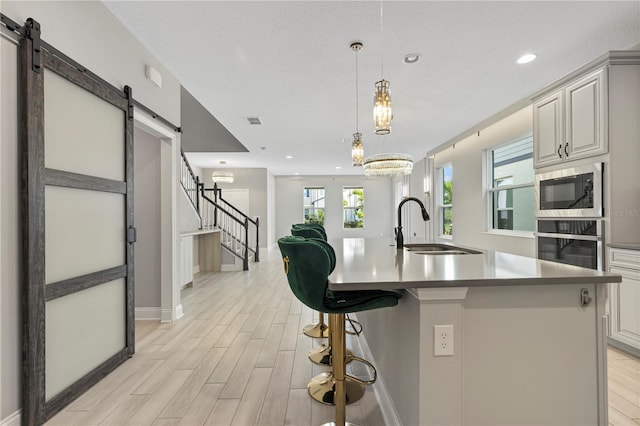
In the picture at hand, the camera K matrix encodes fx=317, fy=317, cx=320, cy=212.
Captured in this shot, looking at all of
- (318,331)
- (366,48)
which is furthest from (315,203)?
(366,48)

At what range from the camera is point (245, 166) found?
996 centimetres

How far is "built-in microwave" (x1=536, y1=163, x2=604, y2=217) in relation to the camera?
2.80m

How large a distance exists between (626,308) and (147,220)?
15.2 feet

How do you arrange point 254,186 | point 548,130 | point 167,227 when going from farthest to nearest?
1. point 254,186
2. point 167,227
3. point 548,130

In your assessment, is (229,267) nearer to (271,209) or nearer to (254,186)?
(254,186)

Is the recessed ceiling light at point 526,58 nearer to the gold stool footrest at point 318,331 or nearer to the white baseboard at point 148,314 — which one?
the gold stool footrest at point 318,331

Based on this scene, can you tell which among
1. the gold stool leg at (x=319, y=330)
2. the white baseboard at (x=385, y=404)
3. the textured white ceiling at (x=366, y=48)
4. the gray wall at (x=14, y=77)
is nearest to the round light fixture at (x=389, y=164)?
the textured white ceiling at (x=366, y=48)

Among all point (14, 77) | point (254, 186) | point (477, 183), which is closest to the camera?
point (14, 77)

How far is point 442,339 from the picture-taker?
131 centimetres

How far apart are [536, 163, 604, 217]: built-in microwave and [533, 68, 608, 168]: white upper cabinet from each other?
0.14 metres

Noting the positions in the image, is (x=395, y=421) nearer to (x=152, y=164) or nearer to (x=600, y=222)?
(x=600, y=222)

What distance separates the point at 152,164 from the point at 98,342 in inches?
78.1

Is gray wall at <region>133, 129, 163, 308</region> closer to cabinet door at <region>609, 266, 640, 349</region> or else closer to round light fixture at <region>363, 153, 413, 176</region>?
round light fixture at <region>363, 153, 413, 176</region>

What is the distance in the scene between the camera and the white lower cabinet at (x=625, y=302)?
251cm
